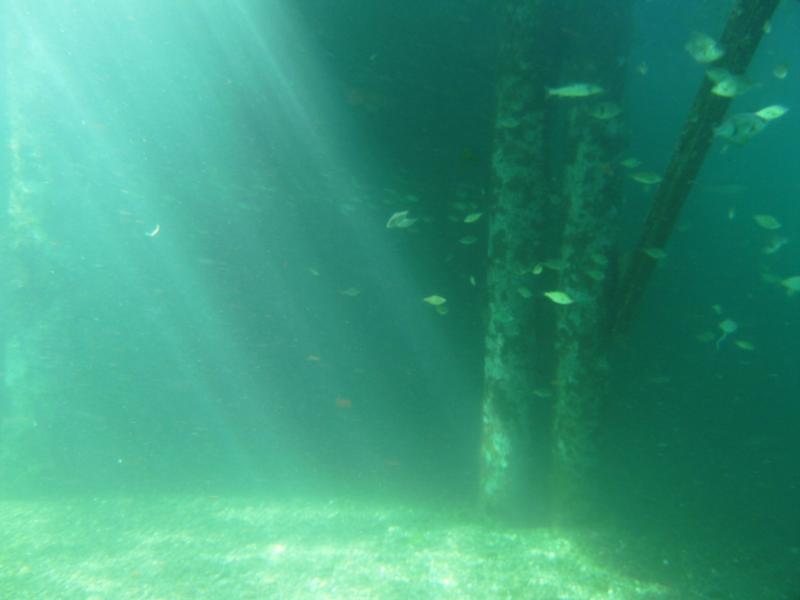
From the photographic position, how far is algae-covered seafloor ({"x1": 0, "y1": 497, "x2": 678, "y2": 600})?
18.6 feet

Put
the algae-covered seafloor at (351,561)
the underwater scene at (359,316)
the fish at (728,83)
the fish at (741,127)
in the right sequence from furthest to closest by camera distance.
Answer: the underwater scene at (359,316) < the algae-covered seafloor at (351,561) < the fish at (741,127) < the fish at (728,83)

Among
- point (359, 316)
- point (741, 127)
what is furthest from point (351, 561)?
point (741, 127)

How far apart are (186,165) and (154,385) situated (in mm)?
5500

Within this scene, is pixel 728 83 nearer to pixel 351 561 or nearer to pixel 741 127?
pixel 741 127

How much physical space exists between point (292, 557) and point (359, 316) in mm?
5329

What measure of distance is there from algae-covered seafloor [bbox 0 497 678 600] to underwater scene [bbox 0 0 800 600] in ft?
0.21

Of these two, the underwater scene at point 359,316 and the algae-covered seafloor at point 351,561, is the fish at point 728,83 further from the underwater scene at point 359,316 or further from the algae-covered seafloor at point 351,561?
the algae-covered seafloor at point 351,561

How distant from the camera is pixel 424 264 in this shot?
32.8 ft

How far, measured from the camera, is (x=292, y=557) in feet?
21.9

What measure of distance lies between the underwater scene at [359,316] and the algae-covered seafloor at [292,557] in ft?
0.21

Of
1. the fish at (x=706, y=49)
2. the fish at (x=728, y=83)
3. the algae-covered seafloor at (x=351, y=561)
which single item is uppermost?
the fish at (x=706, y=49)

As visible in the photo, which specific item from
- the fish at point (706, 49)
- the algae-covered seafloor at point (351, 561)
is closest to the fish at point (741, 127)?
the fish at point (706, 49)

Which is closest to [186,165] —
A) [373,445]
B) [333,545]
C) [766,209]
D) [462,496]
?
[373,445]

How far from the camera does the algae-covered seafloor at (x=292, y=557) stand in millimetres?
5660
